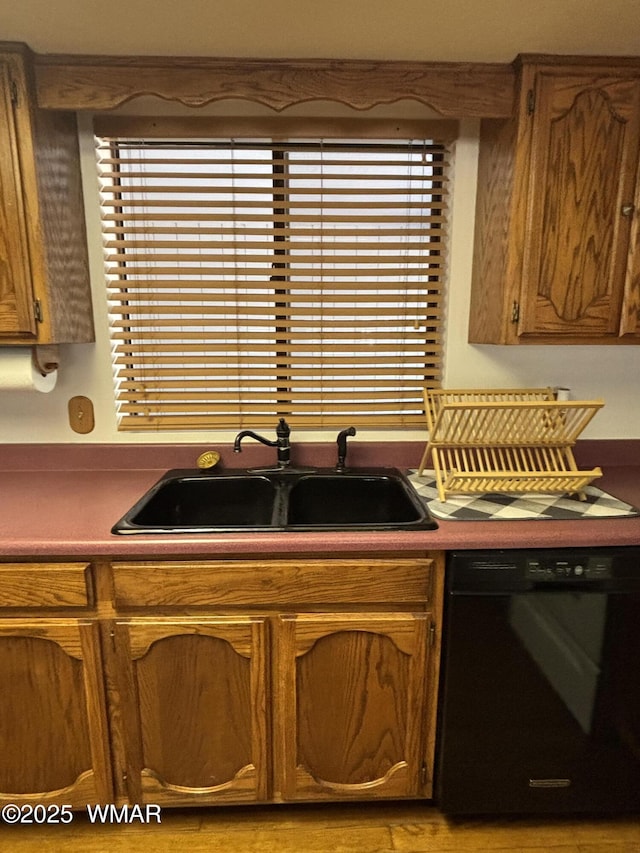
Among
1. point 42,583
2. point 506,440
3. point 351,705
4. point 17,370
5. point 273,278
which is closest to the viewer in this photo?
point 42,583

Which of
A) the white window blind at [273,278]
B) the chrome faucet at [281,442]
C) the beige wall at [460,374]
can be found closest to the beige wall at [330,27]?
the white window blind at [273,278]

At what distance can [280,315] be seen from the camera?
1.75 metres

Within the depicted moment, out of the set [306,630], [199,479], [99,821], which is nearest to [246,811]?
[99,821]

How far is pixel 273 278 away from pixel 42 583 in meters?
1.17

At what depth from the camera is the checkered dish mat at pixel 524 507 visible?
1.35 m

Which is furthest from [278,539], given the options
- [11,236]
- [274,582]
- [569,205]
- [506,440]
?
[569,205]

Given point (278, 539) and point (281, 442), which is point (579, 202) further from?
point (278, 539)

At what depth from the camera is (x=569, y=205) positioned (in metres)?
1.43

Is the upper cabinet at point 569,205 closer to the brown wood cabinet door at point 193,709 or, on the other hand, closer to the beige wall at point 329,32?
the beige wall at point 329,32

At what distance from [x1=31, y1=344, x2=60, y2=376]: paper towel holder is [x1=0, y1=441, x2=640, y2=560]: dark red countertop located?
300mm

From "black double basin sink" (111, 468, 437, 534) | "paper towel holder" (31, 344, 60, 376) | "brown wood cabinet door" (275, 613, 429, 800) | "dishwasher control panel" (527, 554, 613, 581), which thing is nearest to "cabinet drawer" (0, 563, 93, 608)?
"black double basin sink" (111, 468, 437, 534)

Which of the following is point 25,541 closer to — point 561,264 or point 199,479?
point 199,479

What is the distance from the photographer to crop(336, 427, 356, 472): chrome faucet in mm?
1690

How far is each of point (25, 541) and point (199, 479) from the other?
22.9 inches
